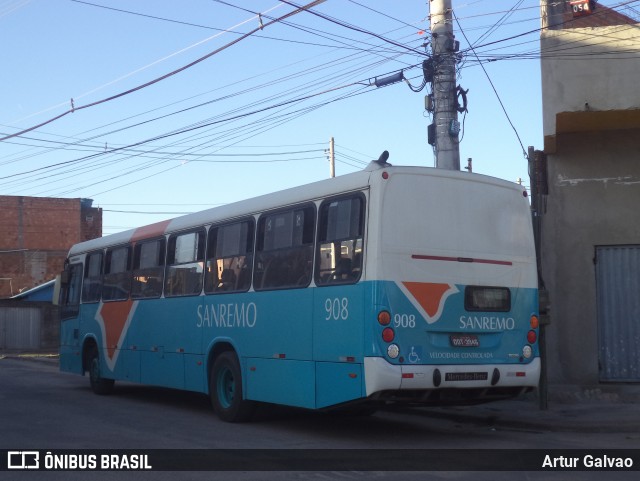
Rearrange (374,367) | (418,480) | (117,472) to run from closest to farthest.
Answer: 1. (418,480)
2. (117,472)
3. (374,367)

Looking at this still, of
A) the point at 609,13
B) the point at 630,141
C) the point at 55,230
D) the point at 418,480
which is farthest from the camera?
the point at 55,230

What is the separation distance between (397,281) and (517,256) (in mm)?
2077

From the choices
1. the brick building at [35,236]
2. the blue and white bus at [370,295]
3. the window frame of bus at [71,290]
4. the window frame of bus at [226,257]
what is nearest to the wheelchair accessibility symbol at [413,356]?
the blue and white bus at [370,295]

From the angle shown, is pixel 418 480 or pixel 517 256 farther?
pixel 517 256

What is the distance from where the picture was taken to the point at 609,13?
56.0 ft

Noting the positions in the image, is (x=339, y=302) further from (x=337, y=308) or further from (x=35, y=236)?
(x=35, y=236)

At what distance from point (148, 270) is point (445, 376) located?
717 centimetres

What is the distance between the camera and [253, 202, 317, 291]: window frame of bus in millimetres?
11102

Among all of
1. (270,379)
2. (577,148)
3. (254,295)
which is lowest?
(270,379)

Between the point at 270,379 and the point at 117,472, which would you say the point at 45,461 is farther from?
the point at 270,379

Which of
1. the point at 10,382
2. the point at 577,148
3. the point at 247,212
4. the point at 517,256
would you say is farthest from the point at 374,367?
the point at 10,382

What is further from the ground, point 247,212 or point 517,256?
point 247,212

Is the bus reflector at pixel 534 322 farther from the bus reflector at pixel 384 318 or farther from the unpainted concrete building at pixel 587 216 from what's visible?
the unpainted concrete building at pixel 587 216

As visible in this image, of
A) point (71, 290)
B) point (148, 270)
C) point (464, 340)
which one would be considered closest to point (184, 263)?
point (148, 270)
